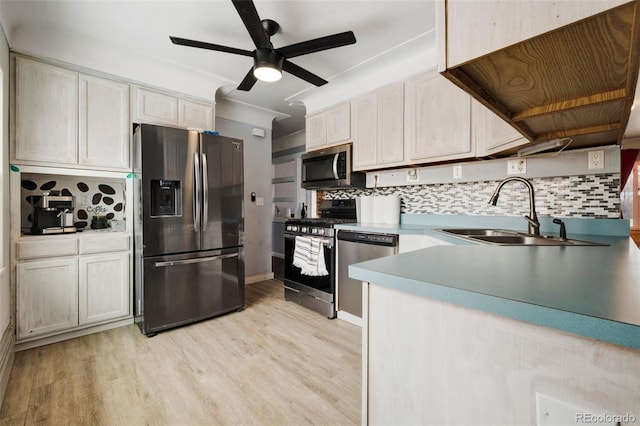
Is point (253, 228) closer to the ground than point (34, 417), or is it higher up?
higher up

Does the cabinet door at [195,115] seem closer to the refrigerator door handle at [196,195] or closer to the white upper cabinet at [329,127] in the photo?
the refrigerator door handle at [196,195]

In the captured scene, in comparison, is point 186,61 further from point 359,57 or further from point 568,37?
point 568,37

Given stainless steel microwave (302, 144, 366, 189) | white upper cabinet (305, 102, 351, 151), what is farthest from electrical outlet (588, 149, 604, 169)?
white upper cabinet (305, 102, 351, 151)

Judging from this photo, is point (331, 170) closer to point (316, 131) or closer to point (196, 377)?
point (316, 131)

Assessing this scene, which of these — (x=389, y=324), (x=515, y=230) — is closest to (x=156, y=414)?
(x=389, y=324)

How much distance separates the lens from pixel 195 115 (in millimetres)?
3078

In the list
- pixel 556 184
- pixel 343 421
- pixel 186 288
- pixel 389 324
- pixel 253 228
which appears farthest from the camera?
pixel 253 228

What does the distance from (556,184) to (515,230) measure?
0.42m

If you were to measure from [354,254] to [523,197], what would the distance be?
141 cm

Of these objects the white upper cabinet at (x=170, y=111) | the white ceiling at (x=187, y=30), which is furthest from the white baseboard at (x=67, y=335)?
the white ceiling at (x=187, y=30)

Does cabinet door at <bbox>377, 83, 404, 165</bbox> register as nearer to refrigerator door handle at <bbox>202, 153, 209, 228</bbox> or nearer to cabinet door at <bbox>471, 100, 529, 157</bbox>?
cabinet door at <bbox>471, 100, 529, 157</bbox>

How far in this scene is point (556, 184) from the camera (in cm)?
203

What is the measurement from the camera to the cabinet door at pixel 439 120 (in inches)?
87.0

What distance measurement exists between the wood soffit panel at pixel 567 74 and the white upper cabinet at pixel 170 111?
2896mm
